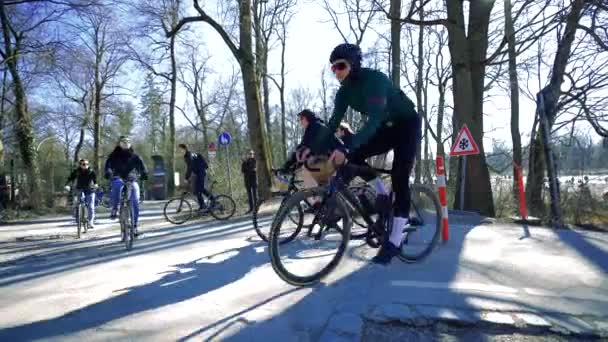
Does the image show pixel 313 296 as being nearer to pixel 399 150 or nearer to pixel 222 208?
pixel 399 150

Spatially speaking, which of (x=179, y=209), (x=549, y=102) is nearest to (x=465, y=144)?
(x=549, y=102)

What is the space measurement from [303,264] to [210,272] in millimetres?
1024

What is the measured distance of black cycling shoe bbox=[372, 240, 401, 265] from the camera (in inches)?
126

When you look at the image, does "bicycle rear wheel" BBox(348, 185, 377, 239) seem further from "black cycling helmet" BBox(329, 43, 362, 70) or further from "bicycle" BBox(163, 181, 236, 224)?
"bicycle" BBox(163, 181, 236, 224)

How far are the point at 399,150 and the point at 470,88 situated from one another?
24.8ft

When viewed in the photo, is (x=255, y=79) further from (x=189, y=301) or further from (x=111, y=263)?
(x=189, y=301)

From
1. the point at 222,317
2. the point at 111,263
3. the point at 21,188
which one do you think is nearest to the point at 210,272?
the point at 222,317

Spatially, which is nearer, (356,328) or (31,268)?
(356,328)

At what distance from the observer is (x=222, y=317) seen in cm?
272

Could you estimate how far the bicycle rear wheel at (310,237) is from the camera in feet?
10.1

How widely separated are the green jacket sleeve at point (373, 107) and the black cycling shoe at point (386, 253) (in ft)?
2.94

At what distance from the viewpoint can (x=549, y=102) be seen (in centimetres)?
1011

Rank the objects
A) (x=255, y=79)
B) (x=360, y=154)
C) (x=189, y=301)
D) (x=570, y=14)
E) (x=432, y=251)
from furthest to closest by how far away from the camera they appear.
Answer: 1. (x=255, y=79)
2. (x=570, y=14)
3. (x=432, y=251)
4. (x=360, y=154)
5. (x=189, y=301)

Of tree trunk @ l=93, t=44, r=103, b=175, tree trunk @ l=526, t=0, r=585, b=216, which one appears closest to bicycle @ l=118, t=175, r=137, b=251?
tree trunk @ l=526, t=0, r=585, b=216
